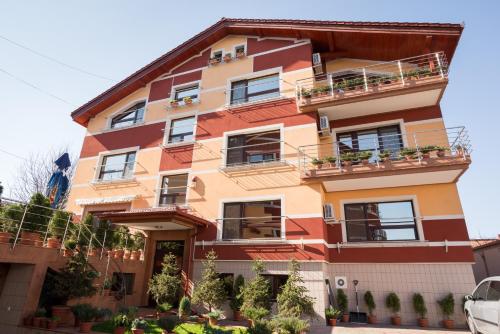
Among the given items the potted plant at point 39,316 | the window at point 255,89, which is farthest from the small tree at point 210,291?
the window at point 255,89

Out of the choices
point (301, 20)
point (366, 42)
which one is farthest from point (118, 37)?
point (366, 42)

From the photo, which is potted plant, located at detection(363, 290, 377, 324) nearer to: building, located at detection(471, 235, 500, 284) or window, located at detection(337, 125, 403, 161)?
window, located at detection(337, 125, 403, 161)

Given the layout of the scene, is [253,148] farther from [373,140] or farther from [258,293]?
[258,293]

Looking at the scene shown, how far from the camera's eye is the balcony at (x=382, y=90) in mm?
11664

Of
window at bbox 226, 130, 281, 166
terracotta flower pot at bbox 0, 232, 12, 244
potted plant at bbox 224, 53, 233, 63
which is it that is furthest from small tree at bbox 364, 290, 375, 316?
potted plant at bbox 224, 53, 233, 63

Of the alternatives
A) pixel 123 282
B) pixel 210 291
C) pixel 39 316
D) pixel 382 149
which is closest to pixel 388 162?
pixel 382 149

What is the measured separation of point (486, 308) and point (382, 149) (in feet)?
23.1

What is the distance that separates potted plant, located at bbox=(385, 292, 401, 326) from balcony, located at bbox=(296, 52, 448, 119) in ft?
24.8

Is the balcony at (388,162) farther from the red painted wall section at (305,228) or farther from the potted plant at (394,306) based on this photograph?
the potted plant at (394,306)

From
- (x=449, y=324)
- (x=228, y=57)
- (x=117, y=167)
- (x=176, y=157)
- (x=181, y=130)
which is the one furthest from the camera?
(x=117, y=167)

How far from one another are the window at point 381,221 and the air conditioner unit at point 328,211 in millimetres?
971

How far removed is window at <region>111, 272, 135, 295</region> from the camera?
37.8 ft

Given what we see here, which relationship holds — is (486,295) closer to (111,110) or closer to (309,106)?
(309,106)

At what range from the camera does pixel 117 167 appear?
54.3 feet
